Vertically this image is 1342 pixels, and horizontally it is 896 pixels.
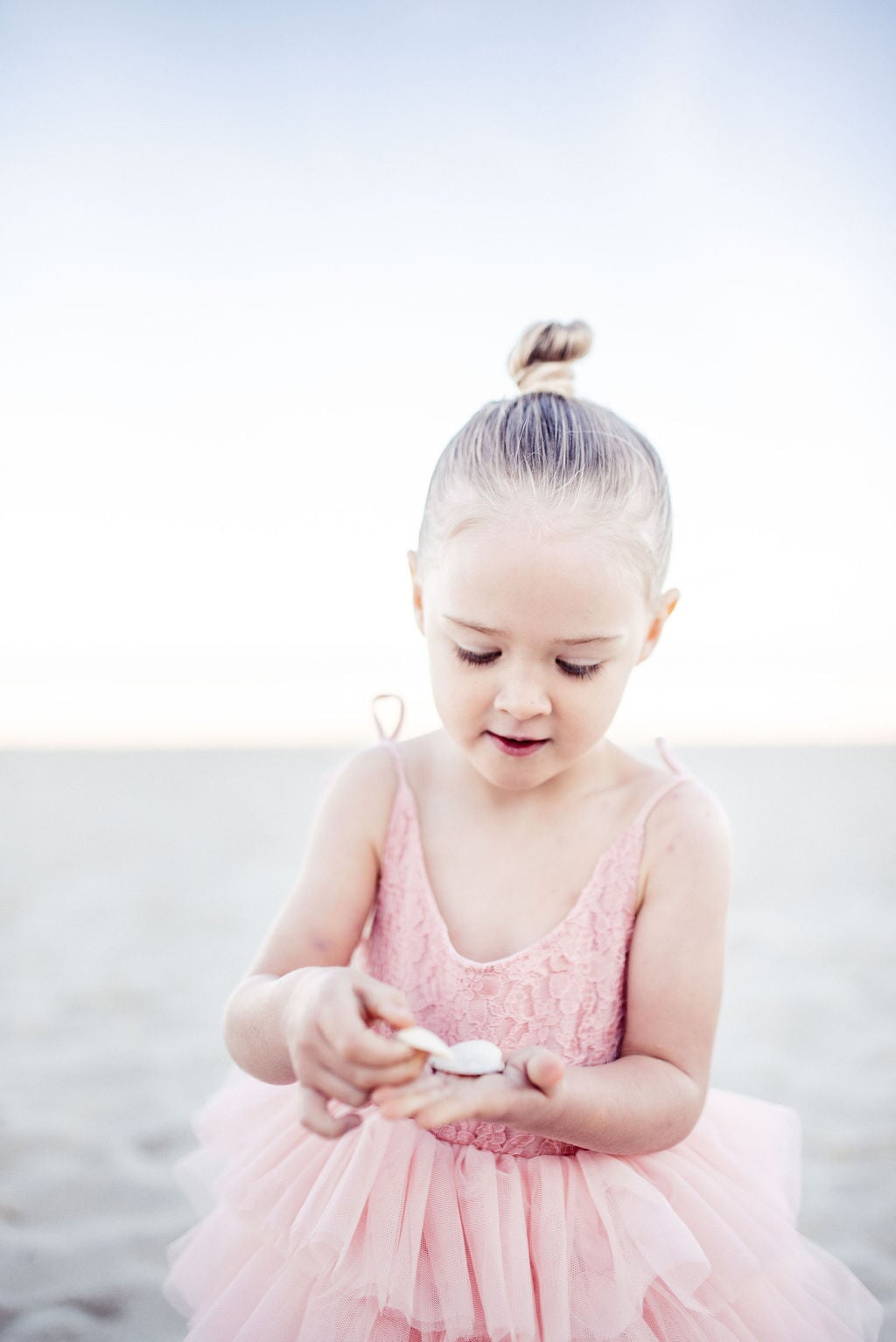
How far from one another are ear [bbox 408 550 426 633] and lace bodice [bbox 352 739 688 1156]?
1.48ft

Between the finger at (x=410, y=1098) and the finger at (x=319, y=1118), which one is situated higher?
the finger at (x=410, y=1098)

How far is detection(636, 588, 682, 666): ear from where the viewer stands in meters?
1.61

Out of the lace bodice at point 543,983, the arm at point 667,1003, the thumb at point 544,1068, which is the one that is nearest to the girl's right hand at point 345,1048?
the thumb at point 544,1068

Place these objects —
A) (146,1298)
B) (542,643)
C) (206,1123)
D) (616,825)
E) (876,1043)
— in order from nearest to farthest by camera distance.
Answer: (542,643) < (616,825) < (206,1123) < (146,1298) < (876,1043)

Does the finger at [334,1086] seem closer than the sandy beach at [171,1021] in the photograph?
Yes

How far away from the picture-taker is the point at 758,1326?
1422 millimetres

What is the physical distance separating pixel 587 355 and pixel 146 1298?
1.94 metres

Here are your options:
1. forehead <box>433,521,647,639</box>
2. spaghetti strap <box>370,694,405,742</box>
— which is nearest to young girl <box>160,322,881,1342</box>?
forehead <box>433,521,647,639</box>

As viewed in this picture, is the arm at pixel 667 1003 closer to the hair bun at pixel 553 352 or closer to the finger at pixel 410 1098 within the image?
the finger at pixel 410 1098

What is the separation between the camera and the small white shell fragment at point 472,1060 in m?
1.16

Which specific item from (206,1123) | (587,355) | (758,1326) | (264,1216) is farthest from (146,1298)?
(587,355)

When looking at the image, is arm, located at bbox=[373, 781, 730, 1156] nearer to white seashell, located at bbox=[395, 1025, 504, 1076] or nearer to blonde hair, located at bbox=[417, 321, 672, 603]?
white seashell, located at bbox=[395, 1025, 504, 1076]

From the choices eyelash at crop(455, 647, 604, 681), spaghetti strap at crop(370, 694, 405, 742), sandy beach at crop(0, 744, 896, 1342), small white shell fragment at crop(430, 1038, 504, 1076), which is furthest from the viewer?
sandy beach at crop(0, 744, 896, 1342)

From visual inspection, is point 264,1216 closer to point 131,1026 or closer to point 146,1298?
point 146,1298
